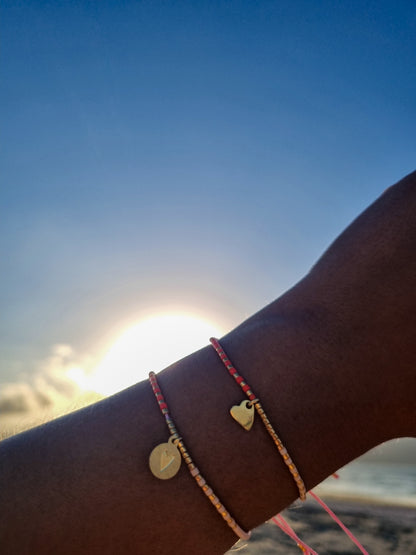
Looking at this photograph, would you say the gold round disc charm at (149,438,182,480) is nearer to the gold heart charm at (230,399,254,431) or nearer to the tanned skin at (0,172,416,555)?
the tanned skin at (0,172,416,555)

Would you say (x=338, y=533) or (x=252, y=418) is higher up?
(x=252, y=418)

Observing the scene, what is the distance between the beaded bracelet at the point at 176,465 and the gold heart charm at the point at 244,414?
0.15 metres

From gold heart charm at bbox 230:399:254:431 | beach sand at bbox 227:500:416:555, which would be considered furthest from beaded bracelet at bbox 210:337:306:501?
beach sand at bbox 227:500:416:555

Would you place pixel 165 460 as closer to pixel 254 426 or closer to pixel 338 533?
pixel 254 426

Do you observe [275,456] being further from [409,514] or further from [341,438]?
[409,514]

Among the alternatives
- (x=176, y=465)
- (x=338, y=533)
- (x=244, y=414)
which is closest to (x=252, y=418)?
(x=244, y=414)

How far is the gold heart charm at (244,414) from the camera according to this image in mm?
1147

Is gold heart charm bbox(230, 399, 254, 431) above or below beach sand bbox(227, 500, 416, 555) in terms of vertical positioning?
above

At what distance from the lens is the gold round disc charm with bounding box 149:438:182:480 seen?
1100 millimetres

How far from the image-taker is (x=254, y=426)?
1156 millimetres

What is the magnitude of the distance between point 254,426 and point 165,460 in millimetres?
242

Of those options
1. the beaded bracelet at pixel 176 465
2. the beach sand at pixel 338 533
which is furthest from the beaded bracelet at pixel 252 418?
the beach sand at pixel 338 533

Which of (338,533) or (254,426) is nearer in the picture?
(254,426)

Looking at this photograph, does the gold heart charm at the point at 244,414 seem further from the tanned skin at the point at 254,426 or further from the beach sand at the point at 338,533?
the beach sand at the point at 338,533
